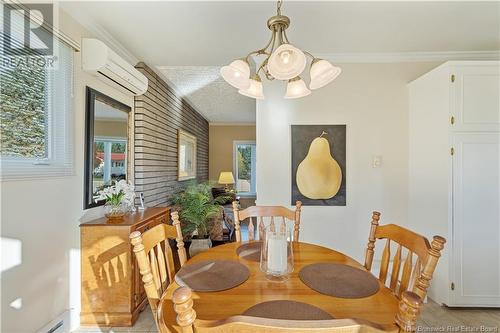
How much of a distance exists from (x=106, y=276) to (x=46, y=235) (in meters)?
0.54

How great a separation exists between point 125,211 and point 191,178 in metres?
2.85

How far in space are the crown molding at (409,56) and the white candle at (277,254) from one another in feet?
7.58

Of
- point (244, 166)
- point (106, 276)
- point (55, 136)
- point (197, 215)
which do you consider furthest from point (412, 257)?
point (244, 166)

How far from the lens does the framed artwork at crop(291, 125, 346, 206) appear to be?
2805mm

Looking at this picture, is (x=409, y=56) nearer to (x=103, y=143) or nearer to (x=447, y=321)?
(x=447, y=321)

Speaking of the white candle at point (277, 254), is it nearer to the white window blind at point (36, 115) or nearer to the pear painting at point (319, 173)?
the white window blind at point (36, 115)

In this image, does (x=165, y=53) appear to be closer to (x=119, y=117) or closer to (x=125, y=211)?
(x=119, y=117)

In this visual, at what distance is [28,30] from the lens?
5.41 ft

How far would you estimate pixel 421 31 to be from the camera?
2.28 metres

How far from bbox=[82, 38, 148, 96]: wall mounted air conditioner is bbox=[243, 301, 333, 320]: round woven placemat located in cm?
218

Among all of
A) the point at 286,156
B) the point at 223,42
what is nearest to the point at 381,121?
the point at 286,156

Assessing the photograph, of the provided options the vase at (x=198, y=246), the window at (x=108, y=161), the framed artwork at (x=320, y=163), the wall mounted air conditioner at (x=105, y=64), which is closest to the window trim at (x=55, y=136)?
the wall mounted air conditioner at (x=105, y=64)

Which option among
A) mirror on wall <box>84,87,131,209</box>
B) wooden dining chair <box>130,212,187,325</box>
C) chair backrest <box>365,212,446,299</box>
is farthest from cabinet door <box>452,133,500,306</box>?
mirror on wall <box>84,87,131,209</box>

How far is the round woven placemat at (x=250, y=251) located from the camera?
148 centimetres
